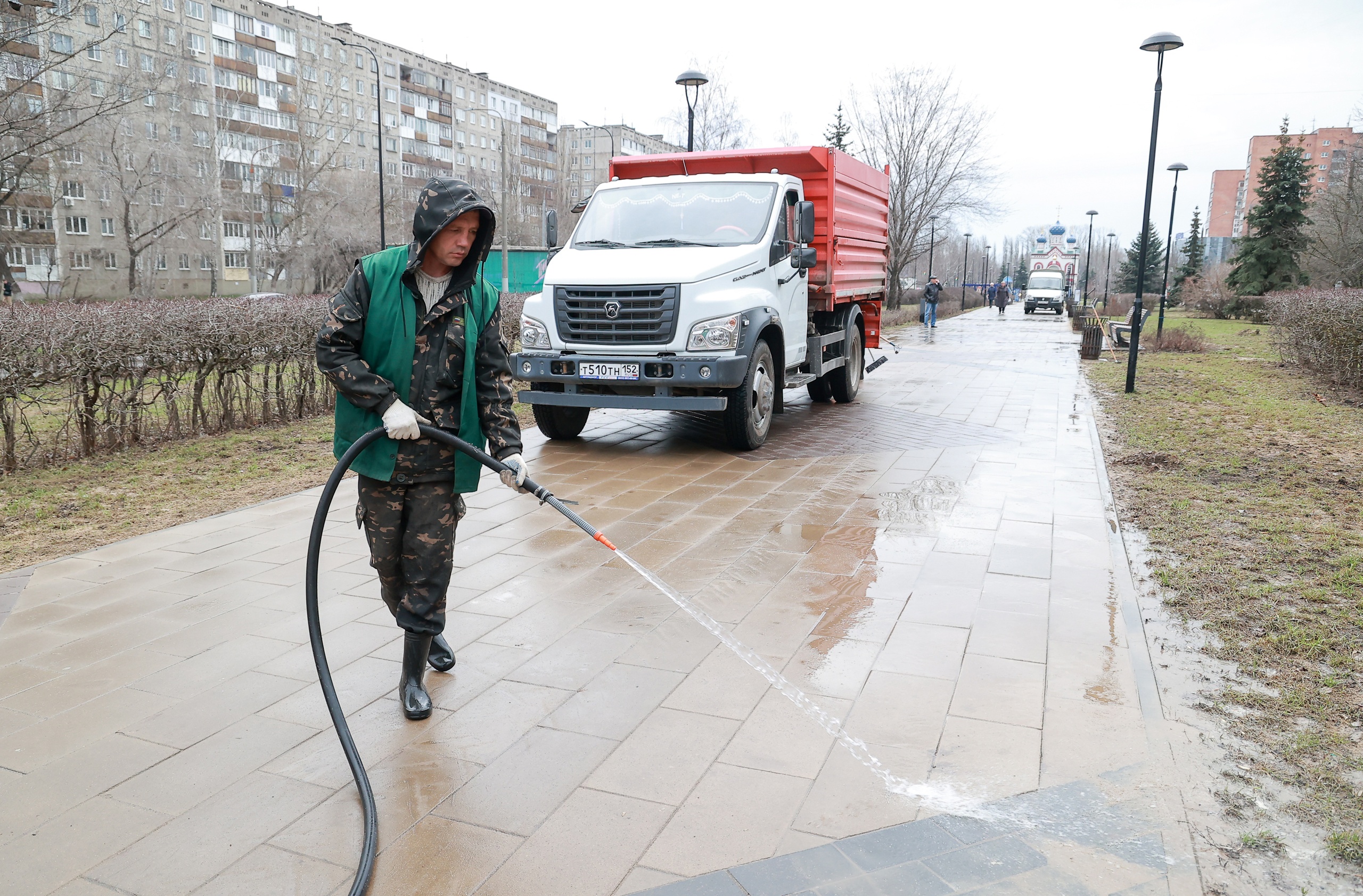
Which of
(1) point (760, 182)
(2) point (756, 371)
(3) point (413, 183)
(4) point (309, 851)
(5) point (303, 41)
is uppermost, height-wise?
(5) point (303, 41)

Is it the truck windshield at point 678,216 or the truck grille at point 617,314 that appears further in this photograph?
the truck windshield at point 678,216

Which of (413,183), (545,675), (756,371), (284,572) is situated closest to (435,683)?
(545,675)

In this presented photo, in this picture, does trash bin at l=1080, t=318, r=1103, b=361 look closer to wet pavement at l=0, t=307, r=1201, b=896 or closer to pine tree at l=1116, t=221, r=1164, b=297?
wet pavement at l=0, t=307, r=1201, b=896

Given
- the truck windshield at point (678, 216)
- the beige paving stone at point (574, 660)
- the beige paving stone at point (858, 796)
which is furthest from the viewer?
the truck windshield at point (678, 216)

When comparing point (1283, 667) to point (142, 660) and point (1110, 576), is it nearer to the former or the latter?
point (1110, 576)

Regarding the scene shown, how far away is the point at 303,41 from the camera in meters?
68.5

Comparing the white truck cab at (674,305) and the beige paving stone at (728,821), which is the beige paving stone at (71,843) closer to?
the beige paving stone at (728,821)

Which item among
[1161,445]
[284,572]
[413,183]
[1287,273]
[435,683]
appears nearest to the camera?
[435,683]

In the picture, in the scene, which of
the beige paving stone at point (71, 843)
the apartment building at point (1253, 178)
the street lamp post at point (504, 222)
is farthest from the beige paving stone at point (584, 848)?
the apartment building at point (1253, 178)

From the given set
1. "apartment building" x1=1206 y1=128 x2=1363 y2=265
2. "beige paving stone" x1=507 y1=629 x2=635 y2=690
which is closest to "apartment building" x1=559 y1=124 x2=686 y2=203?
"apartment building" x1=1206 y1=128 x2=1363 y2=265

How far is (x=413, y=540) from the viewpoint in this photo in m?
3.29

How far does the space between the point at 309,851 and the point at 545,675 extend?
1313 millimetres

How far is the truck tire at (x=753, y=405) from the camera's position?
27.7ft

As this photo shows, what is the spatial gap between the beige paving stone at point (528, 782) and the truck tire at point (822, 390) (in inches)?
370
